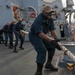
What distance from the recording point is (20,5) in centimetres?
2502

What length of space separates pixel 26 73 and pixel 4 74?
57cm

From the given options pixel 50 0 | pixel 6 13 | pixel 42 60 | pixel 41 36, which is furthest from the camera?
pixel 50 0

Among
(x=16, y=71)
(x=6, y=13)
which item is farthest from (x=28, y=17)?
(x=16, y=71)

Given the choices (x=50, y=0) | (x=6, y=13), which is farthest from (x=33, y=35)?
(x=50, y=0)

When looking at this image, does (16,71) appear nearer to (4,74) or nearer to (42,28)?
(4,74)

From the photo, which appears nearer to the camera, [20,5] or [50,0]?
[20,5]

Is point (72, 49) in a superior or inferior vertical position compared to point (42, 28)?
inferior

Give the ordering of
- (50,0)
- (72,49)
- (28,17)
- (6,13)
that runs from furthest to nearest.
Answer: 1. (50,0)
2. (28,17)
3. (6,13)
4. (72,49)

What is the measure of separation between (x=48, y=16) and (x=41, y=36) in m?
0.57

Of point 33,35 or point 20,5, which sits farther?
point 20,5

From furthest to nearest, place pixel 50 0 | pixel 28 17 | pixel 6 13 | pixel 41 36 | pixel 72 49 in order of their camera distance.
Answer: pixel 50 0
pixel 28 17
pixel 6 13
pixel 72 49
pixel 41 36

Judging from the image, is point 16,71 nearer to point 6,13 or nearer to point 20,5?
point 6,13

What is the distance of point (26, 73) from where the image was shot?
22.9ft

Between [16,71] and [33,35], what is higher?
[33,35]
